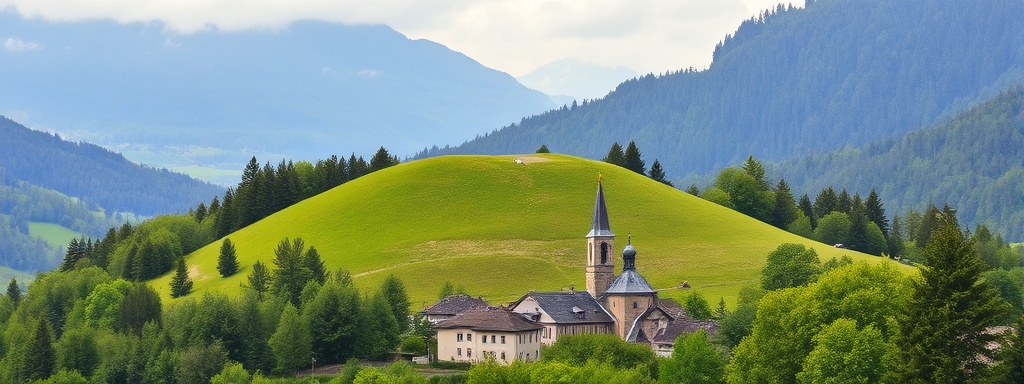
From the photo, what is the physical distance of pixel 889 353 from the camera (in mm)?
71688

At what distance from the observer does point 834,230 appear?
191750 mm

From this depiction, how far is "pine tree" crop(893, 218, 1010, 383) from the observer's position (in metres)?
63.6

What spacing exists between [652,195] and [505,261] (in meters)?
33.6

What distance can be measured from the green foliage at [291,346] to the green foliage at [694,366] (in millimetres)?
35455

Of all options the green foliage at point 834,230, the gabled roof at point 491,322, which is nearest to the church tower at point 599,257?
the gabled roof at point 491,322

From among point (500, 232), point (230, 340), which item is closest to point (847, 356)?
point (230, 340)

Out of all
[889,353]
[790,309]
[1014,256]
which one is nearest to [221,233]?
[1014,256]

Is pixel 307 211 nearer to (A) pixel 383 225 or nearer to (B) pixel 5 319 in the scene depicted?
(A) pixel 383 225

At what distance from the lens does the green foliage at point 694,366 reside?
9082cm

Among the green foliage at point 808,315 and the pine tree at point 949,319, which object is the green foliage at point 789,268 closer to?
the green foliage at point 808,315

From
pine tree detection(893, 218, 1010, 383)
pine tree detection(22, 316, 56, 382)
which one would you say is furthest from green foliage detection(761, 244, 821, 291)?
pine tree detection(22, 316, 56, 382)

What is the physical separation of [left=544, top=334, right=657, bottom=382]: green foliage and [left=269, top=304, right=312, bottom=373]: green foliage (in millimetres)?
21601

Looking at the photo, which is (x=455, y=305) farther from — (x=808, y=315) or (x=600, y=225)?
(x=808, y=315)

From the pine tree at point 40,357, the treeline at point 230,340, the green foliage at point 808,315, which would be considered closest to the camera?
the green foliage at point 808,315
